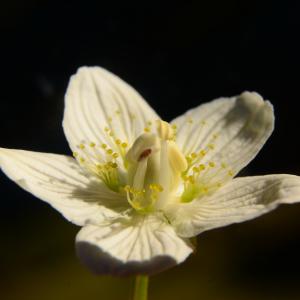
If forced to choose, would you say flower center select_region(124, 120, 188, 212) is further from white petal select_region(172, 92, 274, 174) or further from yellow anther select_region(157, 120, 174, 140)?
white petal select_region(172, 92, 274, 174)

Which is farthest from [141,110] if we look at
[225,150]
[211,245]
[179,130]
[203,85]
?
[203,85]

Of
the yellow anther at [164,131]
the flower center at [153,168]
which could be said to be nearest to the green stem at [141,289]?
the flower center at [153,168]

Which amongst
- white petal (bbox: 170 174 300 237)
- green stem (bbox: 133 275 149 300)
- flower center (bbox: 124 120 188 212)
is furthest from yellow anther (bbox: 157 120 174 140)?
green stem (bbox: 133 275 149 300)

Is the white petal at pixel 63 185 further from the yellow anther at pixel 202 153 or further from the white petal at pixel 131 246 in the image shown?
the yellow anther at pixel 202 153

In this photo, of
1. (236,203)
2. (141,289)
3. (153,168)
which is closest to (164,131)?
(153,168)

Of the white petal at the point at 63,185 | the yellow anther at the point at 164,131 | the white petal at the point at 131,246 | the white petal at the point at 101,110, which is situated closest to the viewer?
the white petal at the point at 131,246

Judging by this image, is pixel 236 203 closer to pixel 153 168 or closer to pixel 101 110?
pixel 153 168

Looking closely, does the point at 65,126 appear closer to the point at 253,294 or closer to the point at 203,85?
the point at 253,294
